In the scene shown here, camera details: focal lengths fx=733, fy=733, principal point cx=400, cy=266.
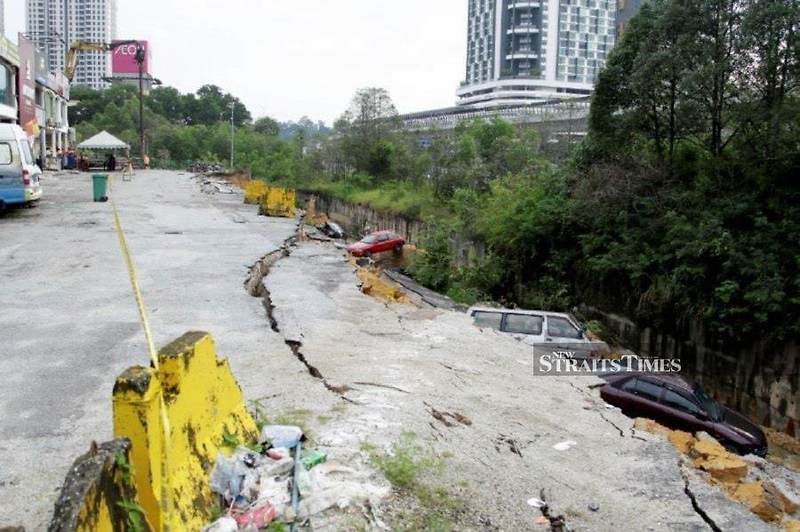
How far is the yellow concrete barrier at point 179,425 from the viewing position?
3861 mm

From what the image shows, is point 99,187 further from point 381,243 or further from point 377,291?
point 377,291

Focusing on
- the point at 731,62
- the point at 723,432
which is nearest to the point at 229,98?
the point at 731,62

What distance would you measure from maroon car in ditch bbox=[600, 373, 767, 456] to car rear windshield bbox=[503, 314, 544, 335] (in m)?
3.28

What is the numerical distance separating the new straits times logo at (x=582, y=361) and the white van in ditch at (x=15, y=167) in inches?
537

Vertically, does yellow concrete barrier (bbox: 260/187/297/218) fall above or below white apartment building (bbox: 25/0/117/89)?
below

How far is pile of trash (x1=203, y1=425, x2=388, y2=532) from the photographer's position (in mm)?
4184

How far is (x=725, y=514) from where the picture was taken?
194 inches

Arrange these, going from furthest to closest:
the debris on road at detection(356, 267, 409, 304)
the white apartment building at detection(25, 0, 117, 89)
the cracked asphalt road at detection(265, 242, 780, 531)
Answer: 1. the white apartment building at detection(25, 0, 117, 89)
2. the debris on road at detection(356, 267, 409, 304)
3. the cracked asphalt road at detection(265, 242, 780, 531)

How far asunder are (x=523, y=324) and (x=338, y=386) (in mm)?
7977

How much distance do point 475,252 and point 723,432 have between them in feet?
54.7

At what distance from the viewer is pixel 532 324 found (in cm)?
1419

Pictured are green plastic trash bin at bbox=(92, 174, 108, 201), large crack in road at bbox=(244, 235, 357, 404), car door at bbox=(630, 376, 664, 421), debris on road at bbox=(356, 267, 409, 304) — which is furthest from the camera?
green plastic trash bin at bbox=(92, 174, 108, 201)

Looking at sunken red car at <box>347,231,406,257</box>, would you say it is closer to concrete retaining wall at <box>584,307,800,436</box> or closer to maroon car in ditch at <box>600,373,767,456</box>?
concrete retaining wall at <box>584,307,800,436</box>

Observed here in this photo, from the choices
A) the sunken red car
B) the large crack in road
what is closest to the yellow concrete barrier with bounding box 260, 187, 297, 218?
the sunken red car
